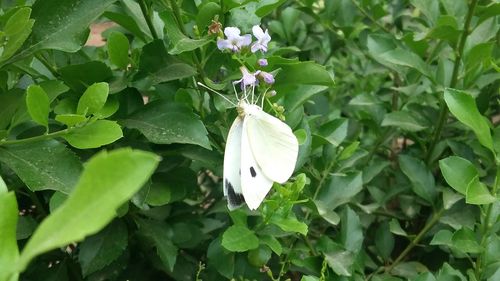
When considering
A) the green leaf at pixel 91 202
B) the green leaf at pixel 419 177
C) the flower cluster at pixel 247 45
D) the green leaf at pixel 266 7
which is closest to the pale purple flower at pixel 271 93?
the flower cluster at pixel 247 45

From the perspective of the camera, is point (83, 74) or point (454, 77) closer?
point (83, 74)

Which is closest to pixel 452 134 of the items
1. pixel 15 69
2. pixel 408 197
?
pixel 408 197

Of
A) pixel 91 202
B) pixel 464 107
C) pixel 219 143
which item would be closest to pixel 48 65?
pixel 219 143

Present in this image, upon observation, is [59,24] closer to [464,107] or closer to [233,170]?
[233,170]

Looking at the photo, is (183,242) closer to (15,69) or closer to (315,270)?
(315,270)

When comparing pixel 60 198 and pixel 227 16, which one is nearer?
pixel 60 198

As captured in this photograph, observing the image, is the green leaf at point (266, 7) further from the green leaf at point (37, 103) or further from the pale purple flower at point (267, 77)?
the green leaf at point (37, 103)
